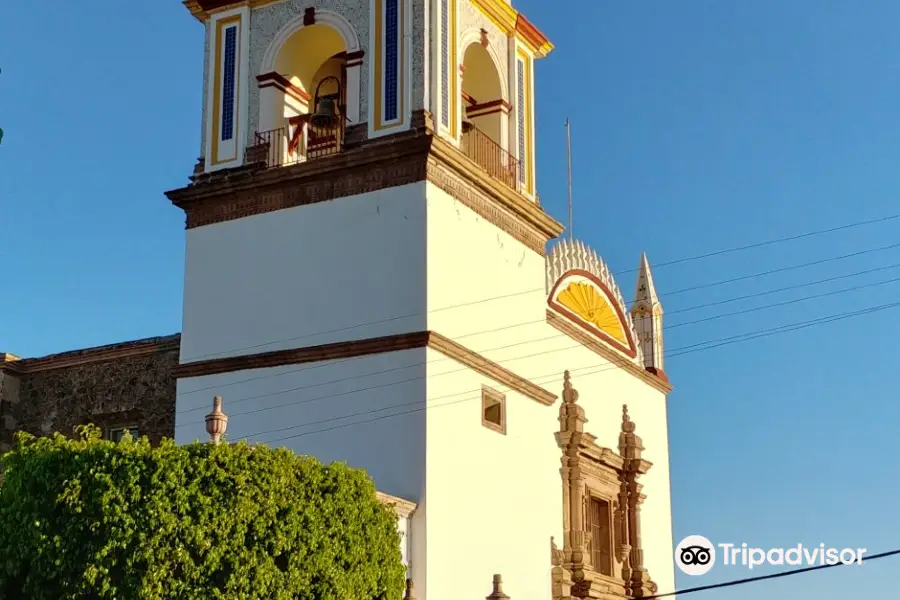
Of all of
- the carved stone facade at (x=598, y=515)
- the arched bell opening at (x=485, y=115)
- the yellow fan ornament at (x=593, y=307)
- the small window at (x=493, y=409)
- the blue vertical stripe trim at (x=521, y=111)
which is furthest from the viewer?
the yellow fan ornament at (x=593, y=307)

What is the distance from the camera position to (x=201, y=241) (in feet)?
64.0

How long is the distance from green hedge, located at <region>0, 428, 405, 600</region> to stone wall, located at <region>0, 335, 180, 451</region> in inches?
206

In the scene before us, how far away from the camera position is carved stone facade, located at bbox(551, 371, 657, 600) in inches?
804

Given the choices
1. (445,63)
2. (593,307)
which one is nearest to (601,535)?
(593,307)

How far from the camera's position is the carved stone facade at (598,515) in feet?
67.0

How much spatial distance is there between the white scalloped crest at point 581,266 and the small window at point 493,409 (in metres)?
2.99

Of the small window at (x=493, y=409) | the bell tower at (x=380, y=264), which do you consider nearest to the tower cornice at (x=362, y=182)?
the bell tower at (x=380, y=264)

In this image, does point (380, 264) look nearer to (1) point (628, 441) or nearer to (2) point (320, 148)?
(2) point (320, 148)

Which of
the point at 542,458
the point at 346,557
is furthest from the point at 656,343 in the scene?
the point at 346,557

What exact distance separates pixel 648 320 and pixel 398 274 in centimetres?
744

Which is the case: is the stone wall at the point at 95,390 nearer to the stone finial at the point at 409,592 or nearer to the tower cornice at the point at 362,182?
the tower cornice at the point at 362,182

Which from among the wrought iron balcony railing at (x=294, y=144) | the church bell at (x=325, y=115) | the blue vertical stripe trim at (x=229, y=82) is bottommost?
the wrought iron balcony railing at (x=294, y=144)

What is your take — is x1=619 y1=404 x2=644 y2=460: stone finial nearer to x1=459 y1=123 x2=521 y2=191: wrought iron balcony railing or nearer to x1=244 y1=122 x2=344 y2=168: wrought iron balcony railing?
x1=459 y1=123 x2=521 y2=191: wrought iron balcony railing

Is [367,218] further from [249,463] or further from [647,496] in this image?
[647,496]
